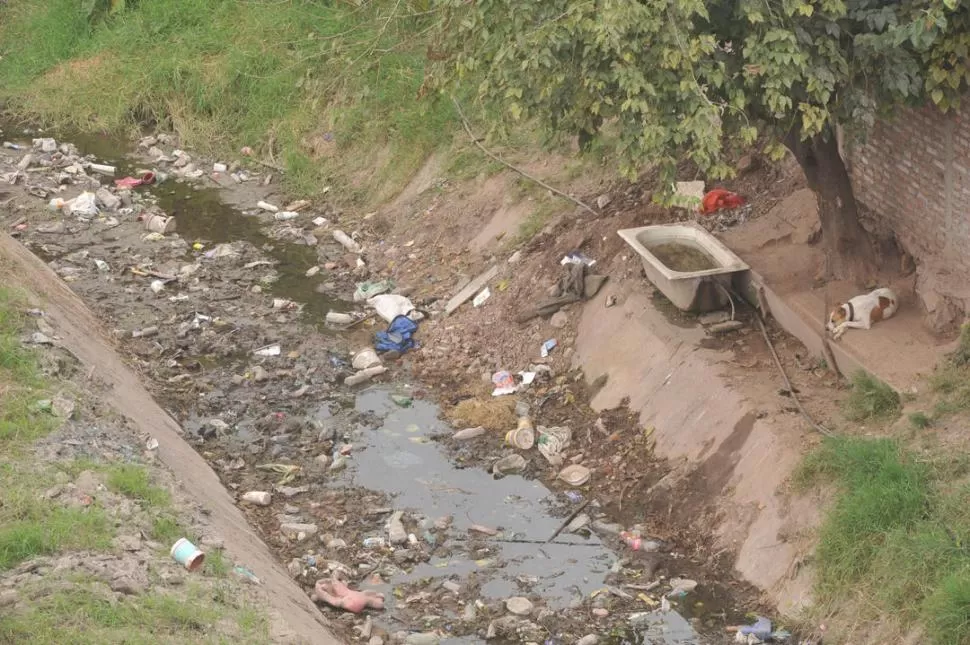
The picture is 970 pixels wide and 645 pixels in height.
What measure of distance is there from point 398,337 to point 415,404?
0.95 metres

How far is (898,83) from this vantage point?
6965 mm

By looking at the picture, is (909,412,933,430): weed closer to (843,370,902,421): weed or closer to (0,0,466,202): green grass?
(843,370,902,421): weed

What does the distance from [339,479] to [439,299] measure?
2.67 metres

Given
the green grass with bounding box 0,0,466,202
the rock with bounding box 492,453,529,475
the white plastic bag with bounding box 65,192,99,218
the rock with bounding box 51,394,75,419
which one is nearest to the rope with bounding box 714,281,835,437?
the rock with bounding box 492,453,529,475

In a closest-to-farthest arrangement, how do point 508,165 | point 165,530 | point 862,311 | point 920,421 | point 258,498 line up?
1. point 165,530
2. point 920,421
3. point 862,311
4. point 258,498
5. point 508,165

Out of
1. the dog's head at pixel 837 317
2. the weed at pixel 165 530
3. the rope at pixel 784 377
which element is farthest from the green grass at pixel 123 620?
the dog's head at pixel 837 317

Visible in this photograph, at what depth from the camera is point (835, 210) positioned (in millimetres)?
8273

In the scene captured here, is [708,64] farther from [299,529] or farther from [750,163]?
[299,529]

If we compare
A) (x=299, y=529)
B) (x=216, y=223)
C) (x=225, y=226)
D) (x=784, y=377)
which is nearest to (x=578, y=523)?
(x=784, y=377)

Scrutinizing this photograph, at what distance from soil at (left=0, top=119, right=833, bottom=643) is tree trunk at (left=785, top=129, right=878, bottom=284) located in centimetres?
72

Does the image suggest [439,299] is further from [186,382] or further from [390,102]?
[390,102]

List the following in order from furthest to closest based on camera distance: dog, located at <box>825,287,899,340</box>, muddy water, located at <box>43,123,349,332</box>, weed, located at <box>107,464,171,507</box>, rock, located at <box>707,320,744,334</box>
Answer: muddy water, located at <box>43,123,349,332</box>
rock, located at <box>707,320,744,334</box>
dog, located at <box>825,287,899,340</box>
weed, located at <box>107,464,171,507</box>

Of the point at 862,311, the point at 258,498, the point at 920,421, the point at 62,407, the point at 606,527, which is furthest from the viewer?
the point at 258,498

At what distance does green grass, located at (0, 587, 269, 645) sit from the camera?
5.16 metres
